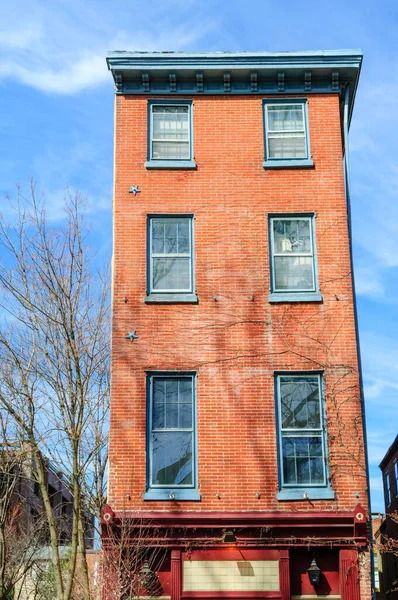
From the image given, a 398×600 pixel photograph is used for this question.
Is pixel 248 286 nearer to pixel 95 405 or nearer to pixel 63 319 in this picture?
pixel 63 319

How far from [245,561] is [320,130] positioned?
9390 millimetres

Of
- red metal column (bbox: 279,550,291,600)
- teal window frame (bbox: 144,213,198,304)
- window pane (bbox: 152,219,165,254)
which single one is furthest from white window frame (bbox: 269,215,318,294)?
red metal column (bbox: 279,550,291,600)

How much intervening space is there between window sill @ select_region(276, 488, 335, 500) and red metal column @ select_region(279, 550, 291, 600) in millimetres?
1012

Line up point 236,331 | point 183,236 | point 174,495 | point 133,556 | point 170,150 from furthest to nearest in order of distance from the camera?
point 170,150, point 183,236, point 236,331, point 174,495, point 133,556

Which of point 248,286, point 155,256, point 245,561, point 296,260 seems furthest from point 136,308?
point 245,561

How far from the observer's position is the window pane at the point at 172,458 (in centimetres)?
1634

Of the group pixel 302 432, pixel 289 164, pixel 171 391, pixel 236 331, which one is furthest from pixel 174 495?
pixel 289 164

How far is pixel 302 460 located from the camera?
16.5 m

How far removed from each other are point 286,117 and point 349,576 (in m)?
9.90

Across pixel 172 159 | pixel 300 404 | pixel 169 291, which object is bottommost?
pixel 300 404

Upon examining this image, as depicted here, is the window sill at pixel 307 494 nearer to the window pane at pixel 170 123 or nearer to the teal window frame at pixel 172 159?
the teal window frame at pixel 172 159

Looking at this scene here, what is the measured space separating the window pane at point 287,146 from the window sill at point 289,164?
0.87 feet

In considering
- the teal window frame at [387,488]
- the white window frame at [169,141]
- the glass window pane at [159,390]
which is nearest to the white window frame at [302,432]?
the glass window pane at [159,390]

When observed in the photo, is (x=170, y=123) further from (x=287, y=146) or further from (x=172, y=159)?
(x=287, y=146)
